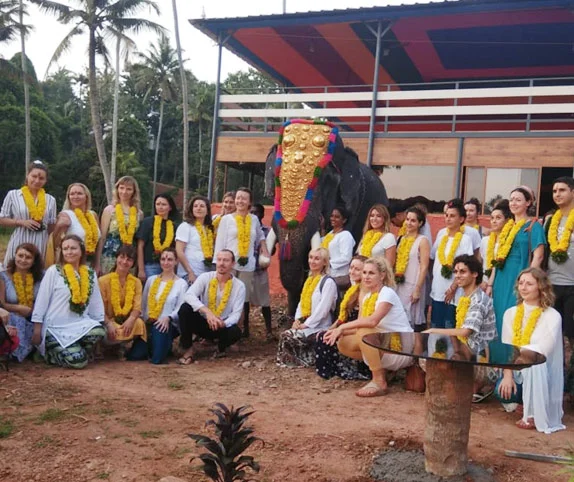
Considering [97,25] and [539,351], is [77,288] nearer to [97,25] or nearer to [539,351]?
[539,351]

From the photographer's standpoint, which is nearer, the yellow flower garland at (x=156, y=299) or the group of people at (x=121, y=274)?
the group of people at (x=121, y=274)

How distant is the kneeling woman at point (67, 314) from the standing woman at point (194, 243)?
1156 mm

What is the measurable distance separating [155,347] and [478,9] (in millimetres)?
8246

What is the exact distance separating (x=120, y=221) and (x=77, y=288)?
1.02 m

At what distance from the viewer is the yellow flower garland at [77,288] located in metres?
5.61

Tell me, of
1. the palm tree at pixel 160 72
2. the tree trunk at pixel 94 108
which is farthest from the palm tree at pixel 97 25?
the palm tree at pixel 160 72

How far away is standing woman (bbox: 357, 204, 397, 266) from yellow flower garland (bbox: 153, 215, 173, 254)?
207cm

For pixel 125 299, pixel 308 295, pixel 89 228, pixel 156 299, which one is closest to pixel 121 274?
pixel 125 299

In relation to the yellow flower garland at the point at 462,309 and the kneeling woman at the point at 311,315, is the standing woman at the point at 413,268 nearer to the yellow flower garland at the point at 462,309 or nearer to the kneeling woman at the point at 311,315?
the kneeling woman at the point at 311,315

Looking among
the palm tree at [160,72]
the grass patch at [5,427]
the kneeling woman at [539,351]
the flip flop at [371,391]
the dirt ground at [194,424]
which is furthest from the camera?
the palm tree at [160,72]

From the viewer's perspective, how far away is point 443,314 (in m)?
5.93

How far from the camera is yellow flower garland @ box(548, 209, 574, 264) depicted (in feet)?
16.3

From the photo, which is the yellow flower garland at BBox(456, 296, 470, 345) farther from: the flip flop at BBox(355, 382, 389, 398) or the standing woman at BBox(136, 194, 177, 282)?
the standing woman at BBox(136, 194, 177, 282)

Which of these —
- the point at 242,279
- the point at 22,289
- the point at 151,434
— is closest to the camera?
the point at 151,434
